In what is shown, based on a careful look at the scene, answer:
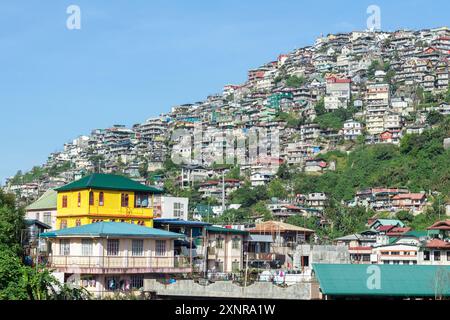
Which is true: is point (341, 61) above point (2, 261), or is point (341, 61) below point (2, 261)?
above

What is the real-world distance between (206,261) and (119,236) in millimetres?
6071

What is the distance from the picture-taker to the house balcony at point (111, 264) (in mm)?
15398

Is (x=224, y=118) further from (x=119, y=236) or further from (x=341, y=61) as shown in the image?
(x=119, y=236)

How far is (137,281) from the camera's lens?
1625 cm

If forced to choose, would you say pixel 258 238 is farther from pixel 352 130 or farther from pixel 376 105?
pixel 376 105

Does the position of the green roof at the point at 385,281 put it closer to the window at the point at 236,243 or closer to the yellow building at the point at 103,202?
the yellow building at the point at 103,202

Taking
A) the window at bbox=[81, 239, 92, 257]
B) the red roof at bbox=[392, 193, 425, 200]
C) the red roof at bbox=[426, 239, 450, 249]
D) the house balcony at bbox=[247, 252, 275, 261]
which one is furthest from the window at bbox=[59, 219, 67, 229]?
the red roof at bbox=[392, 193, 425, 200]

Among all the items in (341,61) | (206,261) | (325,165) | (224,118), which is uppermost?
(341,61)

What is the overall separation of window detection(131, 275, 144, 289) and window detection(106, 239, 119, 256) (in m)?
0.71

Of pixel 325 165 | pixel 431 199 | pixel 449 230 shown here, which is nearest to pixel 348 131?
pixel 325 165

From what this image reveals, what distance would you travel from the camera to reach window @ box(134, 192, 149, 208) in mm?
20016

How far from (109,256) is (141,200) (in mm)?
4549

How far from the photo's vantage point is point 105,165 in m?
70.7

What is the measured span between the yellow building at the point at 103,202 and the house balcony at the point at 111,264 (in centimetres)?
284
